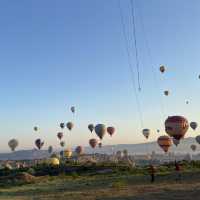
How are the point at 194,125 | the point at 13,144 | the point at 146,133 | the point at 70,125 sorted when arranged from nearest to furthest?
the point at 146,133
the point at 194,125
the point at 70,125
the point at 13,144

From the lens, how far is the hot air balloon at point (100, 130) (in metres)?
82.1

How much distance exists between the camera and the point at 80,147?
12212 cm

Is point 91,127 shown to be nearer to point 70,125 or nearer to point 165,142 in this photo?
point 70,125

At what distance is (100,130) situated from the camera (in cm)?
8275

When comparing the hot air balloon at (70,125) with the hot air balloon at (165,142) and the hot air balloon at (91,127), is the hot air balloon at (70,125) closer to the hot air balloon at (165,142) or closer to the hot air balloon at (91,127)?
the hot air balloon at (91,127)

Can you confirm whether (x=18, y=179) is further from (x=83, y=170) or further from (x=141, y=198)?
(x=141, y=198)

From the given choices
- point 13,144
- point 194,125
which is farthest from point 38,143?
point 194,125

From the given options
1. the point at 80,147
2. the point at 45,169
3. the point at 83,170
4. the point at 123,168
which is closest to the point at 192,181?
the point at 123,168

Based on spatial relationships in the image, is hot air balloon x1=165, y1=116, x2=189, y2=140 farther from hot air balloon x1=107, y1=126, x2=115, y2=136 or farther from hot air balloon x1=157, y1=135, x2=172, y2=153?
hot air balloon x1=107, y1=126, x2=115, y2=136

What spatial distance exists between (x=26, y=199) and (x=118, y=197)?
23.8 feet

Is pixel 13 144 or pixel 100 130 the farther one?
pixel 13 144

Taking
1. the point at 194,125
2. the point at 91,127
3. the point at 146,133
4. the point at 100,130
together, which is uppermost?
the point at 91,127

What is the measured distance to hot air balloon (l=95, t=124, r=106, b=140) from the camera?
3231 inches

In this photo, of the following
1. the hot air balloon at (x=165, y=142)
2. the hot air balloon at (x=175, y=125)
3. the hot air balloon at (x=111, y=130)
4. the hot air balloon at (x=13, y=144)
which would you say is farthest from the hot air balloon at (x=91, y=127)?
the hot air balloon at (x=175, y=125)
